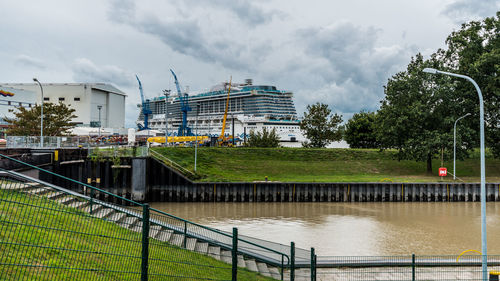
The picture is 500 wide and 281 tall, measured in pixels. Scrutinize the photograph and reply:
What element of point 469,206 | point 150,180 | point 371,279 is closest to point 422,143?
point 469,206

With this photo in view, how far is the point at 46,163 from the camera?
2192 cm

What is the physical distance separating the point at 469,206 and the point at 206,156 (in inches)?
1009

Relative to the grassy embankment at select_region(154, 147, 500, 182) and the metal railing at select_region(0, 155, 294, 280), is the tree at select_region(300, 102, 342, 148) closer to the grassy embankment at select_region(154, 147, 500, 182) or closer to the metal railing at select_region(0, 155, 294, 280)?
the grassy embankment at select_region(154, 147, 500, 182)

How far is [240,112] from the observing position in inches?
4141

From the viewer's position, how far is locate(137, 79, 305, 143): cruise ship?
8519 cm

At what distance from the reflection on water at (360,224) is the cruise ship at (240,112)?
51.8 m

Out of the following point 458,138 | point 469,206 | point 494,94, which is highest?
point 494,94

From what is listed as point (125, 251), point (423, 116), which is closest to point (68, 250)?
point (125, 251)

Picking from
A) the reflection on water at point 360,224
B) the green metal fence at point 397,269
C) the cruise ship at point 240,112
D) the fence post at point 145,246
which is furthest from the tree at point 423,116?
the cruise ship at point 240,112

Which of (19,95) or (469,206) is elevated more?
(19,95)

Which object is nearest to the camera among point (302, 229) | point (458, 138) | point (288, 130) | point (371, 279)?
point (371, 279)

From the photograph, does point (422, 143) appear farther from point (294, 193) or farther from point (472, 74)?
point (294, 193)

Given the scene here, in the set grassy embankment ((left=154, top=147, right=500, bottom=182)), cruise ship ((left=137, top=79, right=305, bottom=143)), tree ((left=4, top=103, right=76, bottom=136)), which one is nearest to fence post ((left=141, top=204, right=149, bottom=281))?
grassy embankment ((left=154, top=147, right=500, bottom=182))

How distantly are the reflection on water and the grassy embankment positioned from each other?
21.4ft
